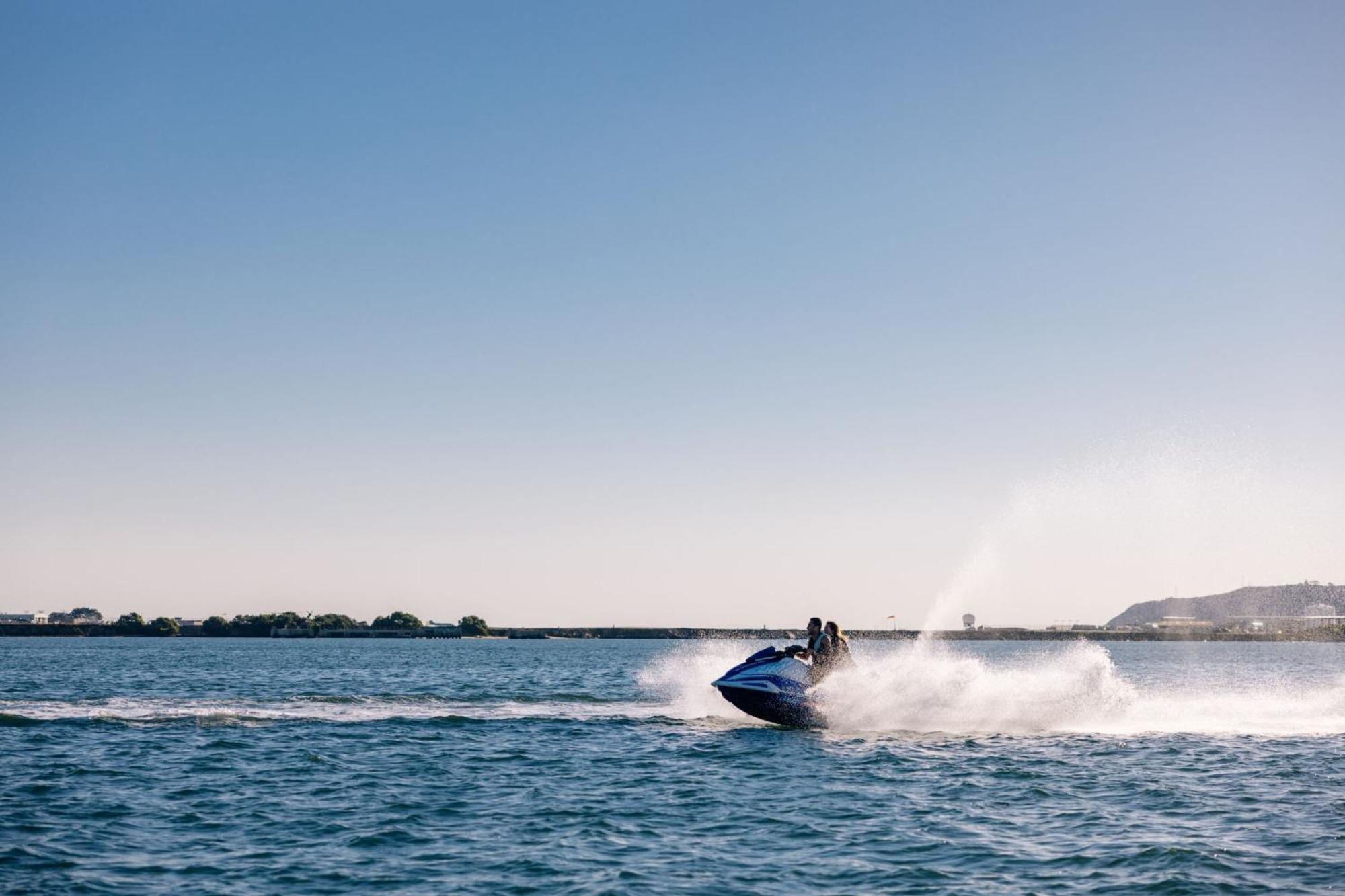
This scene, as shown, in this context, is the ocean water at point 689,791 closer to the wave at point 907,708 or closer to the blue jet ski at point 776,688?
the wave at point 907,708

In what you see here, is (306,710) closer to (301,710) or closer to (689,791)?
(301,710)

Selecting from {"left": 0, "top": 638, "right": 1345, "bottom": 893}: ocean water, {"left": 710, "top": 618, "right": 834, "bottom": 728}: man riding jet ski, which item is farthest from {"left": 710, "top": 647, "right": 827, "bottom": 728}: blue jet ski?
{"left": 0, "top": 638, "right": 1345, "bottom": 893}: ocean water

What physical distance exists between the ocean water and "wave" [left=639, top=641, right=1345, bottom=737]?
94 millimetres

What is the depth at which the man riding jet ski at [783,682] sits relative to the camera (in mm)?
30516

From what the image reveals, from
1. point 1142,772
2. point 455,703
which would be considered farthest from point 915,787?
point 455,703

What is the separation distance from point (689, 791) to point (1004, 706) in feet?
48.8

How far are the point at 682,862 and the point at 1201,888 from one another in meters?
6.71

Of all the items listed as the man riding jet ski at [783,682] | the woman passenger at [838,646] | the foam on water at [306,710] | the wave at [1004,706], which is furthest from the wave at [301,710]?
the woman passenger at [838,646]

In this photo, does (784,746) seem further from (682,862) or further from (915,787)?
(682,862)

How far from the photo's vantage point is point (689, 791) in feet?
70.6

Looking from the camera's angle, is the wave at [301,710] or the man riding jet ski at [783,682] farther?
the wave at [301,710]

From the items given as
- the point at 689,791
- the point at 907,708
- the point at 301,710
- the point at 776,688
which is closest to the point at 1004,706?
the point at 907,708

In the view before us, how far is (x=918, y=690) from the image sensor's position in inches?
1292

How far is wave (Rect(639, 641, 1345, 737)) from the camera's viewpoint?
31.6m
